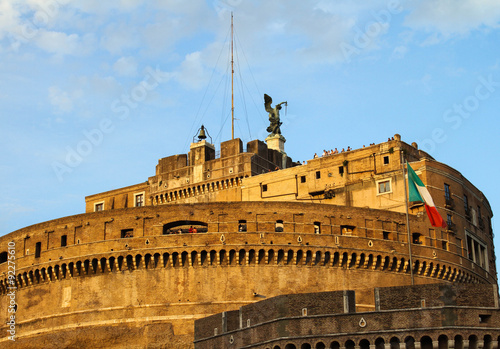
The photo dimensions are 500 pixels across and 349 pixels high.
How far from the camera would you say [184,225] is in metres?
56.8

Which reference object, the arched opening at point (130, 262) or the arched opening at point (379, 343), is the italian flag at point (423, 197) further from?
the arched opening at point (379, 343)

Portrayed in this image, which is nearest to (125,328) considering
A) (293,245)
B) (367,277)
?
(293,245)

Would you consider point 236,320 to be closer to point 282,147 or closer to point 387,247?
point 387,247

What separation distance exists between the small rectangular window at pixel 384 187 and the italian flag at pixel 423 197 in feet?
21.5

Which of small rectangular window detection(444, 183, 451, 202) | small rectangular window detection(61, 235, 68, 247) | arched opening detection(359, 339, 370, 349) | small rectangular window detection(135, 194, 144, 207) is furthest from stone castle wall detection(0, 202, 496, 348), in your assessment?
arched opening detection(359, 339, 370, 349)

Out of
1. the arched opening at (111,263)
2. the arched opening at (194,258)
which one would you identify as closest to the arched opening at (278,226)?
the arched opening at (194,258)

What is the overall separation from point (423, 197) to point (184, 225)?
47.0 ft

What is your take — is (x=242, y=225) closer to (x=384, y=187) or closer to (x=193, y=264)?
(x=193, y=264)

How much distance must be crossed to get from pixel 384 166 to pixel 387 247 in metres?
6.71

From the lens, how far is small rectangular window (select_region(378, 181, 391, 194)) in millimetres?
60469

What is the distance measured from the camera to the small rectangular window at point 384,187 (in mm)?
60469

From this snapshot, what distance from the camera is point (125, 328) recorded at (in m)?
53.5

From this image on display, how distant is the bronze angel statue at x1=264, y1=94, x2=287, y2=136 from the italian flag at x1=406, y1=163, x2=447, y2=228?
22257mm

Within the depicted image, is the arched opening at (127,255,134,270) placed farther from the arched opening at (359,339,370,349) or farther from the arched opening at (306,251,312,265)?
the arched opening at (359,339,370,349)
